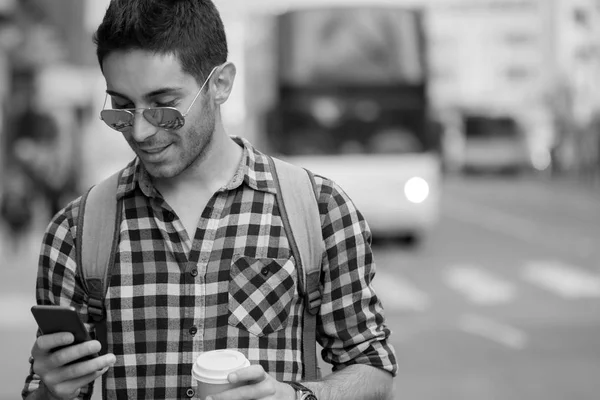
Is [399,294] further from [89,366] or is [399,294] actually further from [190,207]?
[89,366]

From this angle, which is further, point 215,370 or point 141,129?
point 141,129

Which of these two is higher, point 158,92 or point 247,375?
point 158,92

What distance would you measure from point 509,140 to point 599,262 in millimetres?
27043

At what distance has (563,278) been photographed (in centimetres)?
1416

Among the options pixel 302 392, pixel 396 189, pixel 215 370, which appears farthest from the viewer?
pixel 396 189

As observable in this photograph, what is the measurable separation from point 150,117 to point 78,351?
51 centimetres

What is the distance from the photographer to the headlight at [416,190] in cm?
1691

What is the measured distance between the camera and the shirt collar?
2.43 meters

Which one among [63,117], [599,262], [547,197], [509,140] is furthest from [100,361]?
[509,140]

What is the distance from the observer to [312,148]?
16.9 m

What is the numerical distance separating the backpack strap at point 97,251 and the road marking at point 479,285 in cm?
1028

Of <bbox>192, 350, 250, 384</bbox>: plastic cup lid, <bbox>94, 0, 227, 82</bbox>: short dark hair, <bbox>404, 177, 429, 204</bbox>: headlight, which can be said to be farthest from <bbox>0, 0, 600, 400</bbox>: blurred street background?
<bbox>192, 350, 250, 384</bbox>: plastic cup lid

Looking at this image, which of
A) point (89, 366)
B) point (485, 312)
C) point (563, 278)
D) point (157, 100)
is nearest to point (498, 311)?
point (485, 312)

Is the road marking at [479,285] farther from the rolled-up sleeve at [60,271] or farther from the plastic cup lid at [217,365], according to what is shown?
the plastic cup lid at [217,365]
